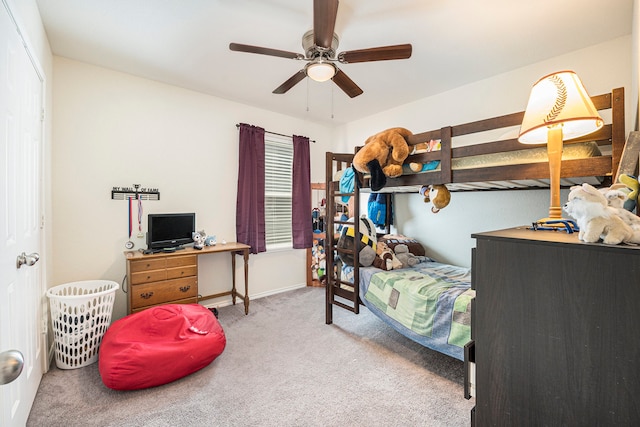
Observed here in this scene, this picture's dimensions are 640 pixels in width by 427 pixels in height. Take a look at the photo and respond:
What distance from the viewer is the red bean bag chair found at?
1.82 metres

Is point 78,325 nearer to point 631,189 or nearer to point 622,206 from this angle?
point 622,206

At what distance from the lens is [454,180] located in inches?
75.9

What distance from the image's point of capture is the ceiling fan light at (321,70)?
6.53ft

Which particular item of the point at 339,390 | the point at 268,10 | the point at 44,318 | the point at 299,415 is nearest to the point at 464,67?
the point at 268,10

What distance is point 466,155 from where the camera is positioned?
1.85 m

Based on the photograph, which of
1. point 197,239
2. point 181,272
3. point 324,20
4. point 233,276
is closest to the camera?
point 324,20

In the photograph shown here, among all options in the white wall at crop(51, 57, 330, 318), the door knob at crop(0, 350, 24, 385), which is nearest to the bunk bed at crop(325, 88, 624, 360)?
the white wall at crop(51, 57, 330, 318)

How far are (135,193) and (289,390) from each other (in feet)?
8.11

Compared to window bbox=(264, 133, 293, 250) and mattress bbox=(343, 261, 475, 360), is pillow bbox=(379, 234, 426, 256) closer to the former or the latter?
mattress bbox=(343, 261, 475, 360)

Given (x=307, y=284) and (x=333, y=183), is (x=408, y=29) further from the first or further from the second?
(x=307, y=284)

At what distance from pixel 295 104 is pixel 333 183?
140cm

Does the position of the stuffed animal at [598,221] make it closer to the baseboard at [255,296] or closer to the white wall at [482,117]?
the white wall at [482,117]

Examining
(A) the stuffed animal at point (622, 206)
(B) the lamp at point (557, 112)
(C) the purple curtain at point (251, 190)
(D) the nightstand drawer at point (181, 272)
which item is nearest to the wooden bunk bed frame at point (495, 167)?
(B) the lamp at point (557, 112)

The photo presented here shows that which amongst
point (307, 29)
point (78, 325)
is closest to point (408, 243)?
point (307, 29)
